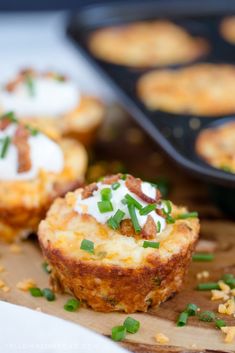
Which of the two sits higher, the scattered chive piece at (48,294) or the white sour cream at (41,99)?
the white sour cream at (41,99)

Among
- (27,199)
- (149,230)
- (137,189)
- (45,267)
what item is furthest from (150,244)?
(27,199)

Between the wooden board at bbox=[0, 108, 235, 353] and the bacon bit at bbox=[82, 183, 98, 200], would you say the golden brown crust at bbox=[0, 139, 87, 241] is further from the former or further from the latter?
the bacon bit at bbox=[82, 183, 98, 200]

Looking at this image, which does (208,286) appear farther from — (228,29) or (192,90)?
(228,29)

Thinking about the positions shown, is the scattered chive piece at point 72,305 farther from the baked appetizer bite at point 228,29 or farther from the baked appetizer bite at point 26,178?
the baked appetizer bite at point 228,29

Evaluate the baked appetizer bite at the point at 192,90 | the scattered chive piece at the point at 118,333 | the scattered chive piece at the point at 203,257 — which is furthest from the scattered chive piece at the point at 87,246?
the baked appetizer bite at the point at 192,90

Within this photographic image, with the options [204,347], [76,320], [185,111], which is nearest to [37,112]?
[185,111]
